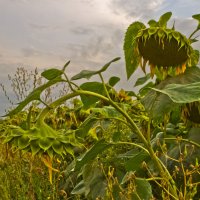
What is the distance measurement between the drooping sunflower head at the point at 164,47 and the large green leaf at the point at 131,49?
0.14 ft

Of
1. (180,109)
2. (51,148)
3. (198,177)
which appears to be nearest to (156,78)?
(180,109)

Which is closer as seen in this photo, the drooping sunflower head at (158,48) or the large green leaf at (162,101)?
the large green leaf at (162,101)

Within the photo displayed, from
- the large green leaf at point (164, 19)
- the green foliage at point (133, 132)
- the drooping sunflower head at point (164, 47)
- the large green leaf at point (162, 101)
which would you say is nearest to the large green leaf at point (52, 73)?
the green foliage at point (133, 132)

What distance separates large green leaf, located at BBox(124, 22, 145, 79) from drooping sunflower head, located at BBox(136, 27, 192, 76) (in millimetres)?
41

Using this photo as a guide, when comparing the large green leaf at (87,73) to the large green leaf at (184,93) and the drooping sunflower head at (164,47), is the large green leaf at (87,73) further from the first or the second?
the drooping sunflower head at (164,47)

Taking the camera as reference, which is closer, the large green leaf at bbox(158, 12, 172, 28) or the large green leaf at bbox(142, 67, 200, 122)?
the large green leaf at bbox(142, 67, 200, 122)

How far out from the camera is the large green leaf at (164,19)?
5.30ft

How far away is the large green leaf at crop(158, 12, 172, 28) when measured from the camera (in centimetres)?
162

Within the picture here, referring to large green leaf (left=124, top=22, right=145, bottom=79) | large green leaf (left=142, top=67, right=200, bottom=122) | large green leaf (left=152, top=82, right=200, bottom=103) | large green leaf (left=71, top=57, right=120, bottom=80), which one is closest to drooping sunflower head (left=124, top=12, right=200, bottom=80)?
large green leaf (left=124, top=22, right=145, bottom=79)

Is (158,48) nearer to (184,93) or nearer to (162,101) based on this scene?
(162,101)

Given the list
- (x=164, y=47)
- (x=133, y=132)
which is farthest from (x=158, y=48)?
(x=133, y=132)

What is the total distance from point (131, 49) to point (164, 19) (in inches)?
6.1

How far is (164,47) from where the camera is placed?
1.54 m

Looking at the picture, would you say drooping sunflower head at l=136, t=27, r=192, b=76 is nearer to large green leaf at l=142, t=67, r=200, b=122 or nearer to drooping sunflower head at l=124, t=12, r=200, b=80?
drooping sunflower head at l=124, t=12, r=200, b=80
